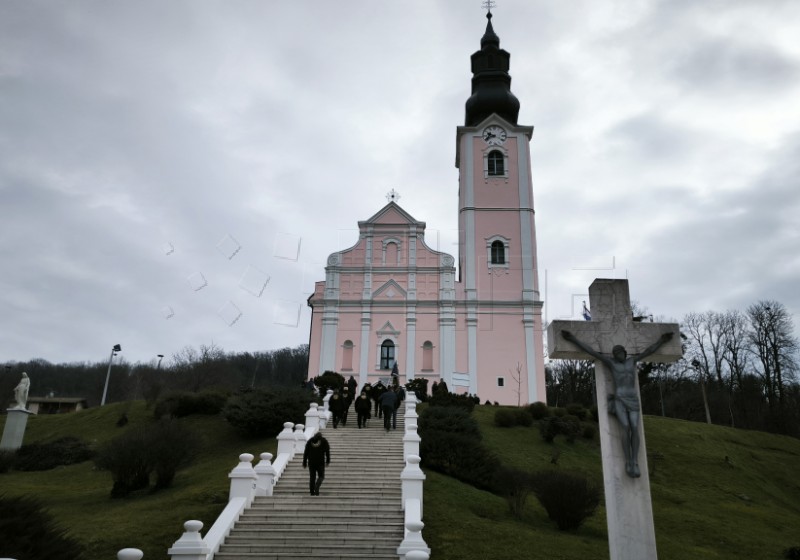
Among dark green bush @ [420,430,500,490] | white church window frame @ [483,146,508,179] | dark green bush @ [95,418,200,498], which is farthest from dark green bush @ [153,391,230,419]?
white church window frame @ [483,146,508,179]

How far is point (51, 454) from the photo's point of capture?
22125 millimetres

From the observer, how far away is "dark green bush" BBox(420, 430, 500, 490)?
15695 millimetres

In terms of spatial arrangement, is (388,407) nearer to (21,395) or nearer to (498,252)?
(21,395)

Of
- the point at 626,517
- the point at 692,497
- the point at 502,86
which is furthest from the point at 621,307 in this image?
the point at 502,86

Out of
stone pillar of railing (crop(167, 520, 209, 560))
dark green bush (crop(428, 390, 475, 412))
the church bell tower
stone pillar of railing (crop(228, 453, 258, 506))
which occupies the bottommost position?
stone pillar of railing (crop(167, 520, 209, 560))

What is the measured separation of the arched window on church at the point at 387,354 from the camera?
33.1 metres

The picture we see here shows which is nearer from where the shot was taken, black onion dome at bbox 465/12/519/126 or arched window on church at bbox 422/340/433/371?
arched window on church at bbox 422/340/433/371

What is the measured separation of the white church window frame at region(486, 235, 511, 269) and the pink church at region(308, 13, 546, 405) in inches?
2.5

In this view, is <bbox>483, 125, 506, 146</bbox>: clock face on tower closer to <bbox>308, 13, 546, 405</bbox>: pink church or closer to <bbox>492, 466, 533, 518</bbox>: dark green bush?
<bbox>308, 13, 546, 405</bbox>: pink church

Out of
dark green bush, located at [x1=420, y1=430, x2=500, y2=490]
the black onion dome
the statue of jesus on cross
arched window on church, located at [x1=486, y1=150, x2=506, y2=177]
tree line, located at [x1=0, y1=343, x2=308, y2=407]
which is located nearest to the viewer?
the statue of jesus on cross

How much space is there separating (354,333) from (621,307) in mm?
Answer: 26830

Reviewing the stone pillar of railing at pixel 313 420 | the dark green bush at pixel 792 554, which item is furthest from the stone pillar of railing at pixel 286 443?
the dark green bush at pixel 792 554

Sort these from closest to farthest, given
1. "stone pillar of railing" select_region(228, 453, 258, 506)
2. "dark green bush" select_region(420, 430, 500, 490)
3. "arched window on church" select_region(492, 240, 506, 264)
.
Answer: "stone pillar of railing" select_region(228, 453, 258, 506), "dark green bush" select_region(420, 430, 500, 490), "arched window on church" select_region(492, 240, 506, 264)

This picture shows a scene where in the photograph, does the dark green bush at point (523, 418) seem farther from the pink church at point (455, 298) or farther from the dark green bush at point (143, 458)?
the dark green bush at point (143, 458)
